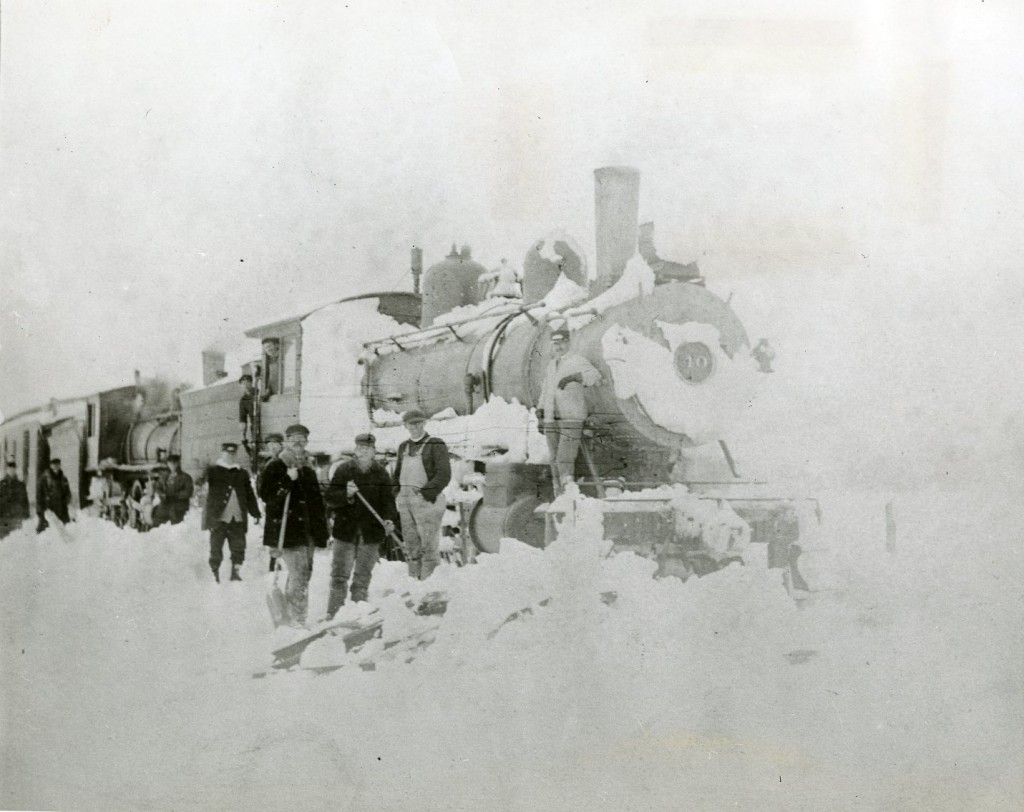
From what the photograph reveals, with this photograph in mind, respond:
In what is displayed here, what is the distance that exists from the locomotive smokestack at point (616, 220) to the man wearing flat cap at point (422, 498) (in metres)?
0.77

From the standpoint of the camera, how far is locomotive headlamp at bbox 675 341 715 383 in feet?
9.89

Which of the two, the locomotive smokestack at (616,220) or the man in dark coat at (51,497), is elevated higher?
the locomotive smokestack at (616,220)

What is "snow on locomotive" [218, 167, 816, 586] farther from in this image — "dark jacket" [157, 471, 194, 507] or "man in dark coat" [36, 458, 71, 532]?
"man in dark coat" [36, 458, 71, 532]

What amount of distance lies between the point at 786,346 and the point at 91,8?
8.70 feet

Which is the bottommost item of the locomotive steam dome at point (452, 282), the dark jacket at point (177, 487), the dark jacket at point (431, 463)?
the dark jacket at point (177, 487)

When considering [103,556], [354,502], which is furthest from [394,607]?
[103,556]

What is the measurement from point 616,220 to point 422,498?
1110 millimetres

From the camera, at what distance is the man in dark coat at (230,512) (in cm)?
315

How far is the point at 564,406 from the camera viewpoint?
298 centimetres

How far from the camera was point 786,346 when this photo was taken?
3.00 m

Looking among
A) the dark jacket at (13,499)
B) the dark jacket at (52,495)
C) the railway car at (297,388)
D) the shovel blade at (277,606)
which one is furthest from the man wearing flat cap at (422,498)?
the dark jacket at (13,499)

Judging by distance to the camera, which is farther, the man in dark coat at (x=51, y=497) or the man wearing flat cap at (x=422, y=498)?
the man in dark coat at (x=51, y=497)

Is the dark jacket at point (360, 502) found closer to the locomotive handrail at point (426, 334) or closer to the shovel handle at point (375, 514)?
the shovel handle at point (375, 514)

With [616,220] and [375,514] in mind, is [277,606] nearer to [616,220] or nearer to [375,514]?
[375,514]
